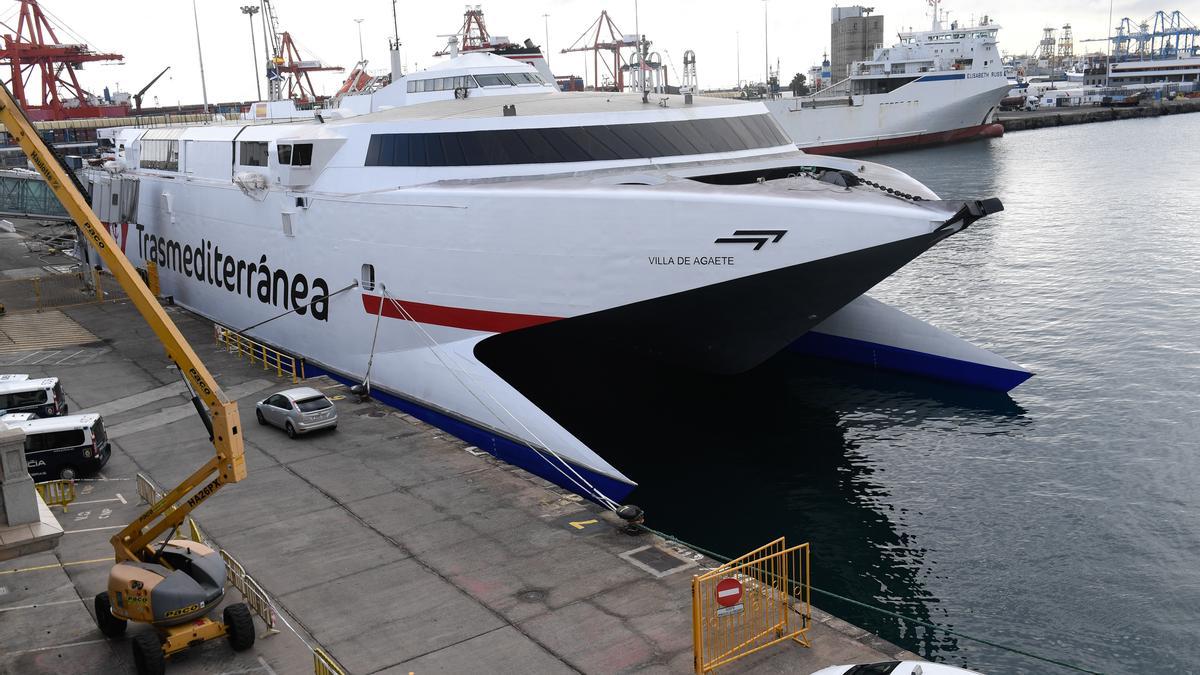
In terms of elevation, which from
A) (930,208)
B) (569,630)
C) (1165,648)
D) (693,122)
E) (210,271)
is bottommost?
(1165,648)

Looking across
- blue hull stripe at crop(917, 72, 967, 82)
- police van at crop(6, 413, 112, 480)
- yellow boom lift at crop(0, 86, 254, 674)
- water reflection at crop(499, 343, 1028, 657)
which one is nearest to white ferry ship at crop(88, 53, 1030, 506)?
water reflection at crop(499, 343, 1028, 657)

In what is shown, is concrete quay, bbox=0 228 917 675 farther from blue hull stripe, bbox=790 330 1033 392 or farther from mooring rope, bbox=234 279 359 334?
blue hull stripe, bbox=790 330 1033 392

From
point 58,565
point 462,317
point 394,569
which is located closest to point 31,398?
point 58,565

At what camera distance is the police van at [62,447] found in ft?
78.0

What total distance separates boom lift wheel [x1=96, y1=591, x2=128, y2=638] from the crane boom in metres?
0.66

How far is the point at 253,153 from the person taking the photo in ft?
114

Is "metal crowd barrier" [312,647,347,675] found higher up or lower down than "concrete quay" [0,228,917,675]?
higher up

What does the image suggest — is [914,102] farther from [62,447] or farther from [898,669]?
[898,669]

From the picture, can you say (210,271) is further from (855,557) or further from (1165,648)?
(1165,648)

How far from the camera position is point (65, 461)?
24.0 meters

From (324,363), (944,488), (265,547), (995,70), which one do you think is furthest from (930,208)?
(995,70)

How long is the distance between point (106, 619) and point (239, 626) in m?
2.52

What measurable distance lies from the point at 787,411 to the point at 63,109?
351 ft

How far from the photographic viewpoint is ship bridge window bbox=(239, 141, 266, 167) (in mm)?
34219
